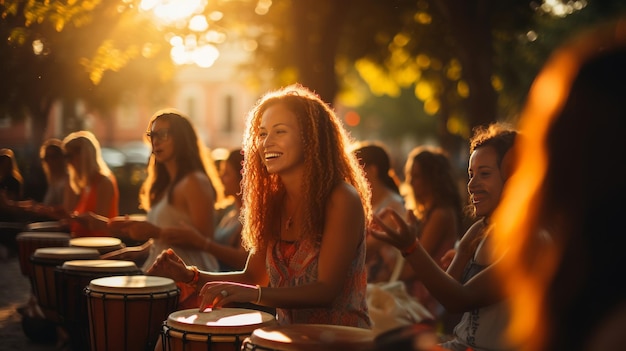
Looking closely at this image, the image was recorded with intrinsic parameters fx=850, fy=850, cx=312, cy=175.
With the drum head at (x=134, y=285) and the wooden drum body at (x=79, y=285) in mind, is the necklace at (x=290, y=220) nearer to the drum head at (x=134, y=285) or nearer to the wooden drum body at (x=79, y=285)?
the drum head at (x=134, y=285)

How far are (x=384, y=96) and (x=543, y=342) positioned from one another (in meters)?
51.0

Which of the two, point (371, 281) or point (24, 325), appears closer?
point (371, 281)

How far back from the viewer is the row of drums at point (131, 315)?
3221mm

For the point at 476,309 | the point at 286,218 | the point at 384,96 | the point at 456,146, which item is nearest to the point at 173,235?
the point at 286,218

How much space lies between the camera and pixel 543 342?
1714 millimetres

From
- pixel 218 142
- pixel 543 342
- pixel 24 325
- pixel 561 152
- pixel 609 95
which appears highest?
pixel 218 142

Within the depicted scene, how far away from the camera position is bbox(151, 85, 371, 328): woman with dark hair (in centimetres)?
371

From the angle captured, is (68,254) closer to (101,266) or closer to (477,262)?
(101,266)

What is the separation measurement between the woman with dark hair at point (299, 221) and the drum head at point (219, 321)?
7 centimetres

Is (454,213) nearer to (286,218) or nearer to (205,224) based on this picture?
(205,224)

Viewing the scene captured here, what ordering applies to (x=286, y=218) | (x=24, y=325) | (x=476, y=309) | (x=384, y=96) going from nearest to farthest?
(x=476, y=309)
(x=286, y=218)
(x=24, y=325)
(x=384, y=96)

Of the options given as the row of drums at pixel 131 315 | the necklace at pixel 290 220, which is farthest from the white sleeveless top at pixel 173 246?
the necklace at pixel 290 220

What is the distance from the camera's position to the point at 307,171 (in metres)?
3.94

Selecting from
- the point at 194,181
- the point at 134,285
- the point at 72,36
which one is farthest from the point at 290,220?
the point at 72,36
